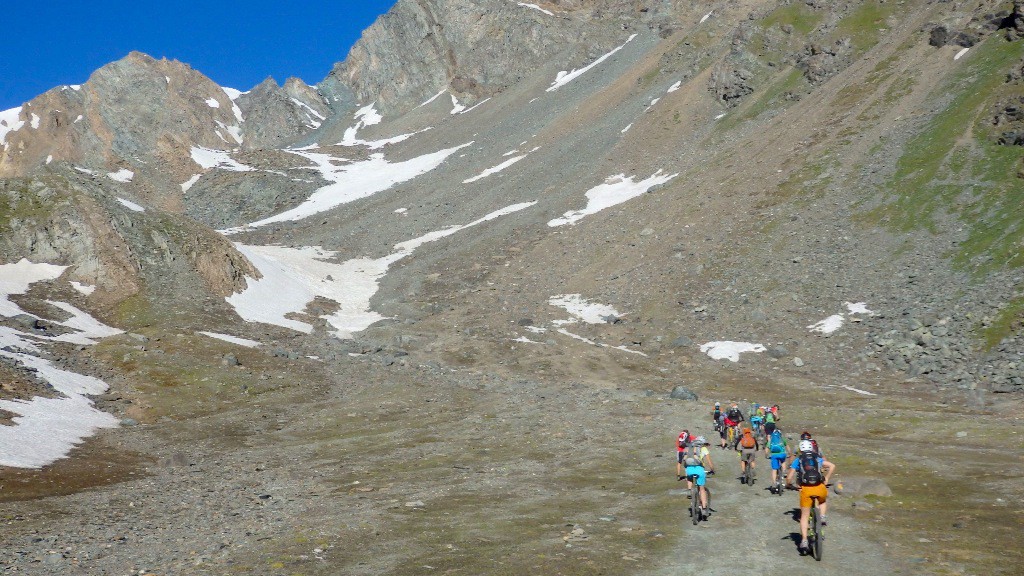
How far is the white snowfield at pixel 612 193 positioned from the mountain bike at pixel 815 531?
2798 inches

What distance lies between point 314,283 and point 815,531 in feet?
230

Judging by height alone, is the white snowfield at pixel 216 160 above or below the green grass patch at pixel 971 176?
above

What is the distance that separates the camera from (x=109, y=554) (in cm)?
1656

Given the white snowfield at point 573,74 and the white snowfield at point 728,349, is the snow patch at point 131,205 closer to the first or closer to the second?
the white snowfield at point 728,349

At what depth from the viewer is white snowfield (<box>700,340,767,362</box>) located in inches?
2108

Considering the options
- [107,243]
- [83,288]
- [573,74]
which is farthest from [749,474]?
[573,74]

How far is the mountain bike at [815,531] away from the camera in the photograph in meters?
15.5

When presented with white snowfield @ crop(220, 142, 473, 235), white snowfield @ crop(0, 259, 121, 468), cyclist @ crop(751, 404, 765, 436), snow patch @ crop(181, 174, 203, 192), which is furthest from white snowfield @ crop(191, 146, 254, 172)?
cyclist @ crop(751, 404, 765, 436)

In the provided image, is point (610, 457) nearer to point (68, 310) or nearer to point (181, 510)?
point (181, 510)

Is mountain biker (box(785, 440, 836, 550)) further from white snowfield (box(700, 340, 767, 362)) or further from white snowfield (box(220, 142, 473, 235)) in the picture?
white snowfield (box(220, 142, 473, 235))

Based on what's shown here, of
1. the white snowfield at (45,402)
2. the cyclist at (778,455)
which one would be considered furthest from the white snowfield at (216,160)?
the cyclist at (778,455)

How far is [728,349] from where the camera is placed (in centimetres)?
5453

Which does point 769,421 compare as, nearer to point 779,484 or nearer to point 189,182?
point 779,484

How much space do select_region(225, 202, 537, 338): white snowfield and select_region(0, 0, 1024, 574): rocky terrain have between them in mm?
515
